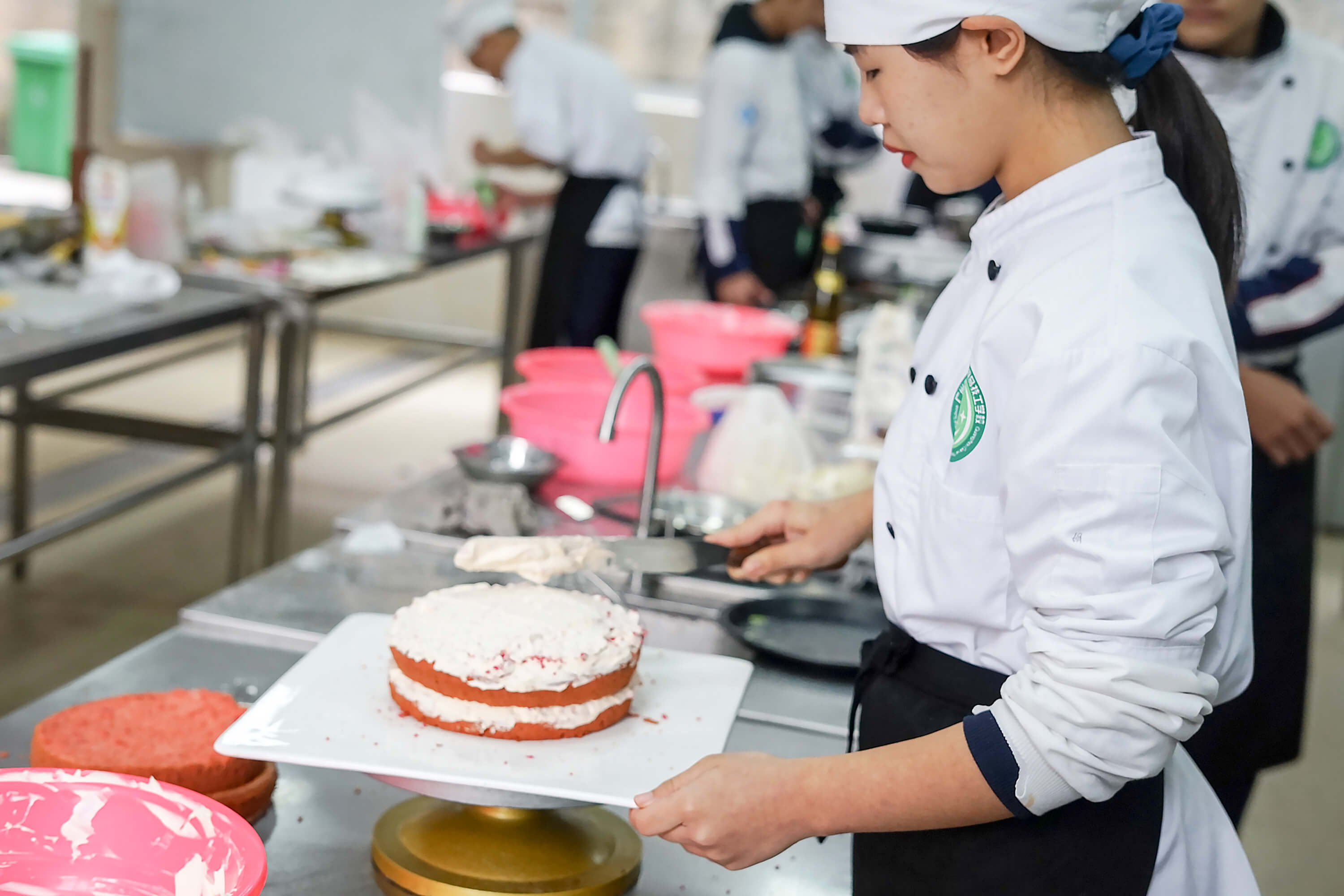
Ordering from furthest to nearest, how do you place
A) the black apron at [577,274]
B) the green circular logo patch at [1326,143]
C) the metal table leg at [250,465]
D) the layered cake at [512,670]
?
the black apron at [577,274], the metal table leg at [250,465], the green circular logo patch at [1326,143], the layered cake at [512,670]

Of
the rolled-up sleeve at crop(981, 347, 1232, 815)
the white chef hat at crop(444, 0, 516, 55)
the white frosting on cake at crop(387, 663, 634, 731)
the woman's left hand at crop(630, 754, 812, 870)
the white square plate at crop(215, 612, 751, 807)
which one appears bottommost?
the white square plate at crop(215, 612, 751, 807)

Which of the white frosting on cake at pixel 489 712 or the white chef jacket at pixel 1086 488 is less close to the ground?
the white chef jacket at pixel 1086 488

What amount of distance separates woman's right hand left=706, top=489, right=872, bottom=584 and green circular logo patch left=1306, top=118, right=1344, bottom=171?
1118mm

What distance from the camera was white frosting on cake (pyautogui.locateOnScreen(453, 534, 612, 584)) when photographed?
1.20 m

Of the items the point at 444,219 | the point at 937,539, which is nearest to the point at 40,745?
the point at 937,539

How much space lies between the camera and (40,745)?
1064mm

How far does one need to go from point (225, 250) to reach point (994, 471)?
3259 mm

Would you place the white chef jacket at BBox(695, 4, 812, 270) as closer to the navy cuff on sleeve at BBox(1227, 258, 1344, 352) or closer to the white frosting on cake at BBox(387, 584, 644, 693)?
the navy cuff on sleeve at BBox(1227, 258, 1344, 352)

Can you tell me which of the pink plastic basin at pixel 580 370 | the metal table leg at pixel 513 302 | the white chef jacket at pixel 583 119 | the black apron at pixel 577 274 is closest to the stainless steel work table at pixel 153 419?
the pink plastic basin at pixel 580 370

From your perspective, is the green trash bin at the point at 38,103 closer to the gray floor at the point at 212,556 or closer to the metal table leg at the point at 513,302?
the gray floor at the point at 212,556

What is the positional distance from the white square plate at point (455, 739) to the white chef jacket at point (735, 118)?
10.2ft

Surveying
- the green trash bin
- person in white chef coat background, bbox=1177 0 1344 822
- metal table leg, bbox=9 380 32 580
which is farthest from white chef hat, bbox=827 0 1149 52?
the green trash bin

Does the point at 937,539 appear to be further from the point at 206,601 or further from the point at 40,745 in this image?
the point at 206,601

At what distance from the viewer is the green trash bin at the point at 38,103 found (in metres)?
6.38
